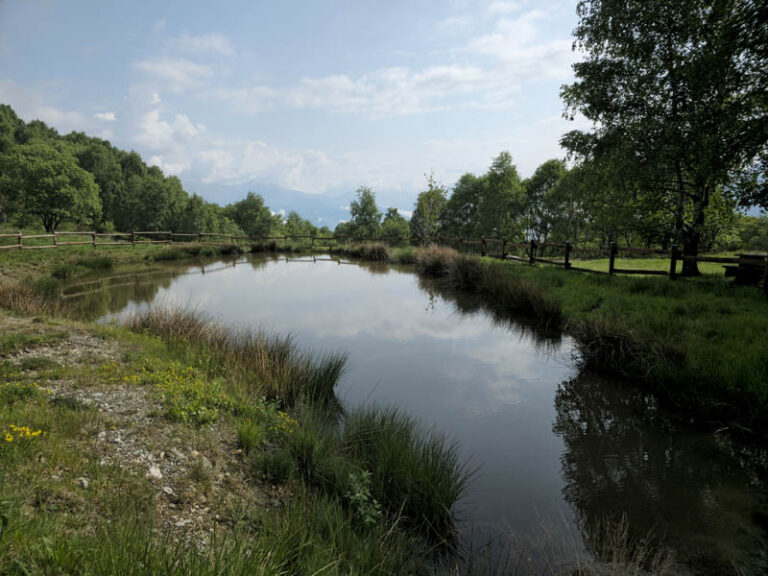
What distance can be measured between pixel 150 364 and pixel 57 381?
3.76 feet

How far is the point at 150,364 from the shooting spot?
19.1 ft

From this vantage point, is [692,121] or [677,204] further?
[677,204]

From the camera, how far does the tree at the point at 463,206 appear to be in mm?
61250

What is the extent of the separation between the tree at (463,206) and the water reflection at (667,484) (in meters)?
57.0

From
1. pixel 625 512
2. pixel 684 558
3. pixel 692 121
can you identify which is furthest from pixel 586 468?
pixel 692 121

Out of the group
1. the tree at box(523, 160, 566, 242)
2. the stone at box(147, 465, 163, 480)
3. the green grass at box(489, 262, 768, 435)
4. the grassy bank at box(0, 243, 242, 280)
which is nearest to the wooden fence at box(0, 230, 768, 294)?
the green grass at box(489, 262, 768, 435)

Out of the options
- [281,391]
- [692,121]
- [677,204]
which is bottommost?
[281,391]

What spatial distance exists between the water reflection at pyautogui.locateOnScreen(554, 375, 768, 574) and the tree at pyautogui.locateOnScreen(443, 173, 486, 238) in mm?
56985

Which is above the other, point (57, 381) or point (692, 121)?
point (692, 121)

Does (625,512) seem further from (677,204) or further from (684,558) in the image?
(677,204)

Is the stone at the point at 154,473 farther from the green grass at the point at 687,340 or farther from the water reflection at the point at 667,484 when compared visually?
the green grass at the point at 687,340

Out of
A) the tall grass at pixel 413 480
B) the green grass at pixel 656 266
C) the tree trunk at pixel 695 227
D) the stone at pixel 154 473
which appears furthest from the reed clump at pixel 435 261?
the stone at pixel 154 473

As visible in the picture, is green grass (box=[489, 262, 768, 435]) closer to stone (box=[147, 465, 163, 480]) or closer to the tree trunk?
the tree trunk

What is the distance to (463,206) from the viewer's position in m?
62.4
